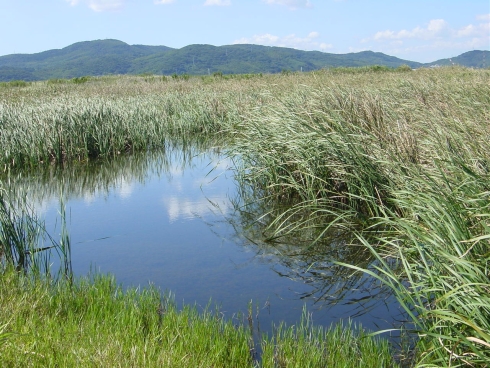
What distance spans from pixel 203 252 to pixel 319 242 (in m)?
1.24

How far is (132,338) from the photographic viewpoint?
3221 millimetres

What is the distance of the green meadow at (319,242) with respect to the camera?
2.91 metres

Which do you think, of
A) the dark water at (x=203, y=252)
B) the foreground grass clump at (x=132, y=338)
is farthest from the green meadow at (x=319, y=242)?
the dark water at (x=203, y=252)

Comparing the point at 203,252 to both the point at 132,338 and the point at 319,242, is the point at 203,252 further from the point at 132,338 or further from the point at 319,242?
the point at 132,338

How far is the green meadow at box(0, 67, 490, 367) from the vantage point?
2912 millimetres

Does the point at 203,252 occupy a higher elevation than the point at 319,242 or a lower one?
lower

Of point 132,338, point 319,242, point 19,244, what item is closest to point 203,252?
point 319,242

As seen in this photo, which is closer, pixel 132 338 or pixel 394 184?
pixel 132 338

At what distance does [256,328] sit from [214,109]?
10745 mm

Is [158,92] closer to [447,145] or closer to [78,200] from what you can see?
[78,200]

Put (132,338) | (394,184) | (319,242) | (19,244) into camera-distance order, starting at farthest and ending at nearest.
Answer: (319,242)
(394,184)
(19,244)
(132,338)

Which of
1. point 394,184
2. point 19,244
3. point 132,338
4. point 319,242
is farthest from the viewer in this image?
point 319,242

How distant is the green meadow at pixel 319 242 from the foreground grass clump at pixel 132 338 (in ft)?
0.04

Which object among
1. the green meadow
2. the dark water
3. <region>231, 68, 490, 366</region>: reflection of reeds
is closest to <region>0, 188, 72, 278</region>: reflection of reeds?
the green meadow
